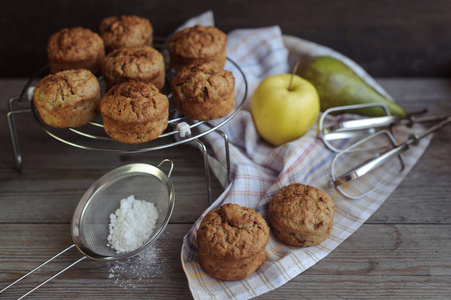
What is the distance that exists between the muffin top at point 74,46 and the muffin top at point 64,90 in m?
0.16

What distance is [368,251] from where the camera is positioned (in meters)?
1.22

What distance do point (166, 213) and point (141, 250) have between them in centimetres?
13

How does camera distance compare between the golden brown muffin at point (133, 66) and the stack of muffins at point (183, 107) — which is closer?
the stack of muffins at point (183, 107)

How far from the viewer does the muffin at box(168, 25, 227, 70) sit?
56.4 inches

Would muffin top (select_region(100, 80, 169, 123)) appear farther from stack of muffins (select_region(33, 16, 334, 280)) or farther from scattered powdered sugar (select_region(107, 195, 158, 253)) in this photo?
scattered powdered sugar (select_region(107, 195, 158, 253))

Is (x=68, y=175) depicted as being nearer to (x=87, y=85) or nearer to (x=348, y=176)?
(x=87, y=85)

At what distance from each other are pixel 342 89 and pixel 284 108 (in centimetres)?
33

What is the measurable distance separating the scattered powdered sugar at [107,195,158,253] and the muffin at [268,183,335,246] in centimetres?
36

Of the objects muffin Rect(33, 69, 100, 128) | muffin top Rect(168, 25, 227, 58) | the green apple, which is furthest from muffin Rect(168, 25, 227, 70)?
muffin Rect(33, 69, 100, 128)

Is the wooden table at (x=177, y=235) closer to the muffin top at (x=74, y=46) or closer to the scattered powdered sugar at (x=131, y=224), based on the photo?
the scattered powdered sugar at (x=131, y=224)

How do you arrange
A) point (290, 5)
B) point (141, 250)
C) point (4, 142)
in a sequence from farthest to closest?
point (290, 5)
point (4, 142)
point (141, 250)

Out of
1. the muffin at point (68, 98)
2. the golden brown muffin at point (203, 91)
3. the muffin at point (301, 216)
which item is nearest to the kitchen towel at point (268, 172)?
the muffin at point (301, 216)

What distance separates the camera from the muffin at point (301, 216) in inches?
45.8

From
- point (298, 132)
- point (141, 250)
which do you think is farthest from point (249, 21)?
point (141, 250)
